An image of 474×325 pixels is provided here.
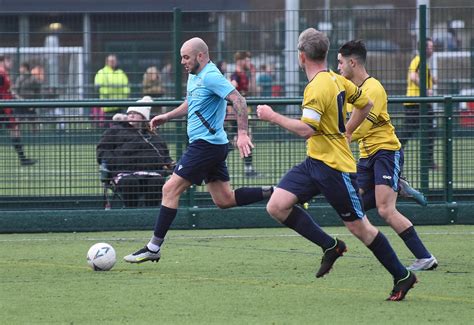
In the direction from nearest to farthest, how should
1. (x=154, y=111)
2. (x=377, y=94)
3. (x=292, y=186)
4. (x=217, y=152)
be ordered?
(x=292, y=186)
(x=377, y=94)
(x=217, y=152)
(x=154, y=111)

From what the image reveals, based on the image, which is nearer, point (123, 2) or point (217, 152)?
Result: point (217, 152)

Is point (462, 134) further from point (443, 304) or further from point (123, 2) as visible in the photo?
point (123, 2)

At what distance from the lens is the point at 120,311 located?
8094 mm

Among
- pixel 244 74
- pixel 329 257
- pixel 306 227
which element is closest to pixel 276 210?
pixel 306 227

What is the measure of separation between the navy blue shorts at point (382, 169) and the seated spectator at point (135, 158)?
3.73 metres

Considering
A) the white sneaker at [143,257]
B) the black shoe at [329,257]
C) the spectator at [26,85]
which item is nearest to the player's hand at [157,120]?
the white sneaker at [143,257]

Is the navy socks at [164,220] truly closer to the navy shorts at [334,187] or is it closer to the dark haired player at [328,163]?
the dark haired player at [328,163]

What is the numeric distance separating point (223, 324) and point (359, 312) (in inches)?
40.0

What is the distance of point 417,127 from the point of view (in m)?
13.7

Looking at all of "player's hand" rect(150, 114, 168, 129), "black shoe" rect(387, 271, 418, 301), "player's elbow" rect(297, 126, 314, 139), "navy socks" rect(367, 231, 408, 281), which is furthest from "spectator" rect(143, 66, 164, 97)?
"black shoe" rect(387, 271, 418, 301)

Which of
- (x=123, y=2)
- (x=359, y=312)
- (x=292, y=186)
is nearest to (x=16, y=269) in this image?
(x=292, y=186)

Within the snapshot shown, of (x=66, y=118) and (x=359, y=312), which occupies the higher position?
(x=66, y=118)

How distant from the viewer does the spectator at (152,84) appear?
52.8 feet

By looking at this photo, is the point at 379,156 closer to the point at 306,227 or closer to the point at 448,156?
the point at 306,227
